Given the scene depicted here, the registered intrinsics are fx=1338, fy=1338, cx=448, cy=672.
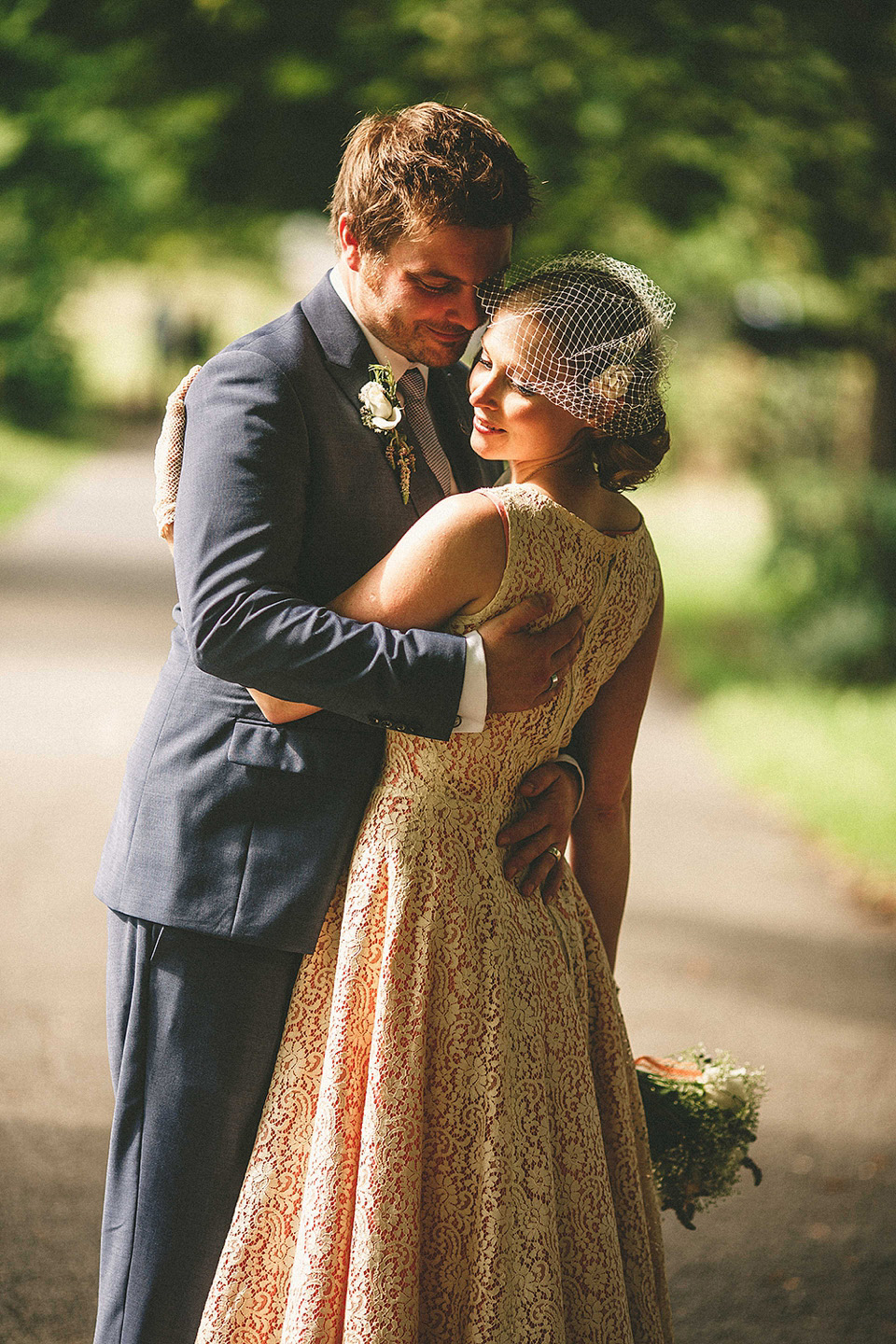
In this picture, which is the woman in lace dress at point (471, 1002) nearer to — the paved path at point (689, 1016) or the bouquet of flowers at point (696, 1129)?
the bouquet of flowers at point (696, 1129)

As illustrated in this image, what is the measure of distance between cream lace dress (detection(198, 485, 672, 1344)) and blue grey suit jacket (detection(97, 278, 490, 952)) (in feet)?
0.37

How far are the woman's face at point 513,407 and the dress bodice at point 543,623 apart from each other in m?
0.09

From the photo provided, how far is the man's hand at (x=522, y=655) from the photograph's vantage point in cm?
215

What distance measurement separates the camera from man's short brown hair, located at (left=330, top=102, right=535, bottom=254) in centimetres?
224

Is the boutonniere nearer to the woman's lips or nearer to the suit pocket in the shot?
the woman's lips

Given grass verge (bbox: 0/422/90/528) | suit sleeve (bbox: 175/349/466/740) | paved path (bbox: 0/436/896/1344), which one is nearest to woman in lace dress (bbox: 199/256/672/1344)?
suit sleeve (bbox: 175/349/466/740)

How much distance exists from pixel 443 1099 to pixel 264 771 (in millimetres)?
633

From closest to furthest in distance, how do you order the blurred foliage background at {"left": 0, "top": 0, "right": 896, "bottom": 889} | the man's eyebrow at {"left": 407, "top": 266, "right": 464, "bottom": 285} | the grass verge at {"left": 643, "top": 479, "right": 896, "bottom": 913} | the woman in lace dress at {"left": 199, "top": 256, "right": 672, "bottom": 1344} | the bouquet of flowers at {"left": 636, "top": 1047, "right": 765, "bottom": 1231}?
the woman in lace dress at {"left": 199, "top": 256, "right": 672, "bottom": 1344}
the man's eyebrow at {"left": 407, "top": 266, "right": 464, "bottom": 285}
the bouquet of flowers at {"left": 636, "top": 1047, "right": 765, "bottom": 1231}
the grass verge at {"left": 643, "top": 479, "right": 896, "bottom": 913}
the blurred foliage background at {"left": 0, "top": 0, "right": 896, "bottom": 889}

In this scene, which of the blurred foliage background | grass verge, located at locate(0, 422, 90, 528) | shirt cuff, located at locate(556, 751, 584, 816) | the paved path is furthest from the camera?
grass verge, located at locate(0, 422, 90, 528)

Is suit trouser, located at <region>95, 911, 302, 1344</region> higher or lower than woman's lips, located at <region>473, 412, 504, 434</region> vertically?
lower

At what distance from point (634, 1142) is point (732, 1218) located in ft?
5.25

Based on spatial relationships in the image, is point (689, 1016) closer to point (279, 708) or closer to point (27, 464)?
point (279, 708)

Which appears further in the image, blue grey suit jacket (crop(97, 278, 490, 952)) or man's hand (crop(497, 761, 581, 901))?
man's hand (crop(497, 761, 581, 901))

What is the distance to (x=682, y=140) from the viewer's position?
31.7ft
